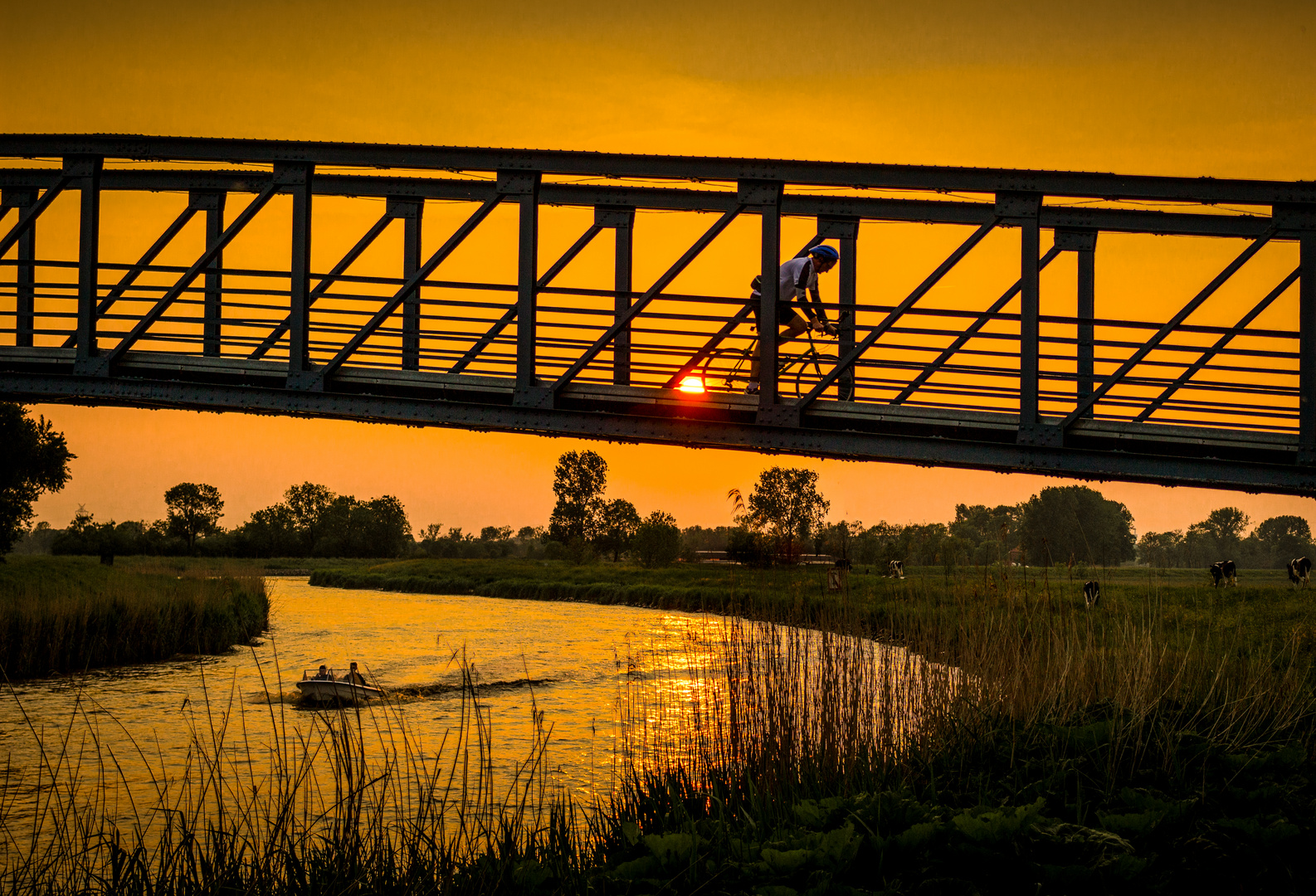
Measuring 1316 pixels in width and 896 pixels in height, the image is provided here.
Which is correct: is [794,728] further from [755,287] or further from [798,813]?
[755,287]

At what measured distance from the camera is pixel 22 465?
37594mm

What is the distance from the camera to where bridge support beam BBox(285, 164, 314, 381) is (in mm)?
12070

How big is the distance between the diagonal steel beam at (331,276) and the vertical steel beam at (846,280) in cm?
500

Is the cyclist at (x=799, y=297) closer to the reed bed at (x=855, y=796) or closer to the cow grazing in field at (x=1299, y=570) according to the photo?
the reed bed at (x=855, y=796)

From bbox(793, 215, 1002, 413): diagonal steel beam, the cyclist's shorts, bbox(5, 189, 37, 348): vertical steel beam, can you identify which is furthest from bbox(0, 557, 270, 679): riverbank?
bbox(793, 215, 1002, 413): diagonal steel beam

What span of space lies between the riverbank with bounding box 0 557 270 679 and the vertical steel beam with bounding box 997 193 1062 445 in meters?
15.0

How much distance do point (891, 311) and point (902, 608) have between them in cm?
287

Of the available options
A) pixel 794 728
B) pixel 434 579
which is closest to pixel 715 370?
pixel 794 728

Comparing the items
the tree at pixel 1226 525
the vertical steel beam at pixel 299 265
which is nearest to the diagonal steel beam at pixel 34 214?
the vertical steel beam at pixel 299 265

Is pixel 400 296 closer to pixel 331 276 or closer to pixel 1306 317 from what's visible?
pixel 331 276

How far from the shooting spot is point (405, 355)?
A: 13.1 metres

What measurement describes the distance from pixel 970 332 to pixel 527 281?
14.8 ft

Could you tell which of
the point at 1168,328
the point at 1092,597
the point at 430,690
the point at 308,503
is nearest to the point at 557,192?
the point at 1168,328

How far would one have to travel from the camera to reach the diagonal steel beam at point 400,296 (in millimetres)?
11516
